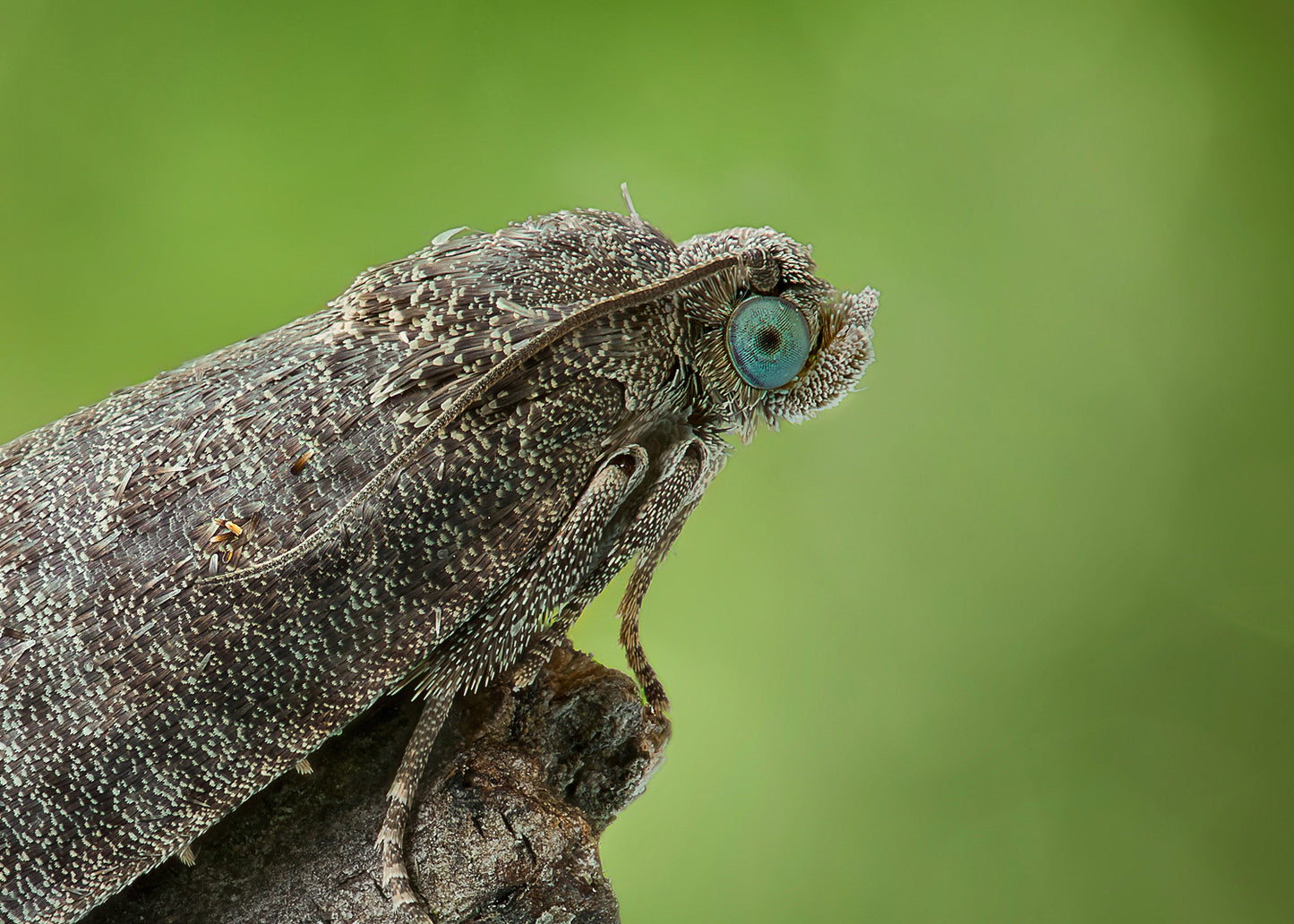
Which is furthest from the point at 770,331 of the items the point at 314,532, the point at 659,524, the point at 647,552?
the point at 314,532

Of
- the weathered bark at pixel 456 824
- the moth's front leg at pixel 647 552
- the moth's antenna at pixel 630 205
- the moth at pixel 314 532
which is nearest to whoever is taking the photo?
the moth at pixel 314 532

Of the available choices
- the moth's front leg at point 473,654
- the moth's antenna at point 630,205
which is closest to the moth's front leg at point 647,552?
the moth's front leg at point 473,654

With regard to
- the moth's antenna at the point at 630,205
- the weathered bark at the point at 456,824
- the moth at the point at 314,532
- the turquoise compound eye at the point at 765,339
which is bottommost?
the weathered bark at the point at 456,824

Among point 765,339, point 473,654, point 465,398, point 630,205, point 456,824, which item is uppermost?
point 630,205

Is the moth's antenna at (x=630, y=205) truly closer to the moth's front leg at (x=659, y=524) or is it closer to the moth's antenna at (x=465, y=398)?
the moth's antenna at (x=465, y=398)

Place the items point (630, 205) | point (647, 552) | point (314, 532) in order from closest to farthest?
1. point (314, 532)
2. point (647, 552)
3. point (630, 205)

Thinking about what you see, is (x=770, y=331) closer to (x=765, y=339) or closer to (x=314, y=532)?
(x=765, y=339)

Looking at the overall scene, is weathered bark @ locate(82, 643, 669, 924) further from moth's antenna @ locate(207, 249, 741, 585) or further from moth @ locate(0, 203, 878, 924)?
moth's antenna @ locate(207, 249, 741, 585)
